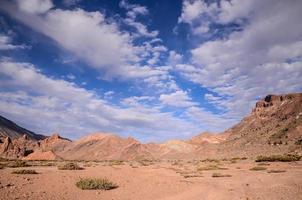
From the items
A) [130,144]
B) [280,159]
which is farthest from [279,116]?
[280,159]

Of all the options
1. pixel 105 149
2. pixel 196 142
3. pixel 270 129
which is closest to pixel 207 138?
pixel 196 142

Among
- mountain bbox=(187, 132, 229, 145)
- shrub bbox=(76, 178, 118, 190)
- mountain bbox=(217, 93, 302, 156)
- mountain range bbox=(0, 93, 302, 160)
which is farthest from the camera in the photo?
mountain bbox=(187, 132, 229, 145)

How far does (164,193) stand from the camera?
13945 millimetres

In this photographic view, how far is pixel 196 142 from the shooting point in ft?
441

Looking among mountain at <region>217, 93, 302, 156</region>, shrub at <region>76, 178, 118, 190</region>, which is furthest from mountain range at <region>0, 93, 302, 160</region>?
shrub at <region>76, 178, 118, 190</region>

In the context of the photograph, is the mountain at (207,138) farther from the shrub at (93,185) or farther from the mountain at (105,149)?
the shrub at (93,185)

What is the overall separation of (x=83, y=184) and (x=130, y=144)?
382 ft

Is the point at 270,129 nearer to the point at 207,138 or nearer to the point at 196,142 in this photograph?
the point at 207,138

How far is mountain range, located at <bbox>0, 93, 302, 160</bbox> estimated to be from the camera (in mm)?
89812

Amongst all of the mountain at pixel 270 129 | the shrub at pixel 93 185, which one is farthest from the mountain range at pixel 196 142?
the shrub at pixel 93 185

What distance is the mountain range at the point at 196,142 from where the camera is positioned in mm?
89812

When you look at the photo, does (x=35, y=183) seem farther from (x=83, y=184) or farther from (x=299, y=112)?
(x=299, y=112)

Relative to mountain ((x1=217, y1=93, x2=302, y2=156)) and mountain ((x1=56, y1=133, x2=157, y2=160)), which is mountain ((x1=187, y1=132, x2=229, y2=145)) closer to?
mountain ((x1=217, y1=93, x2=302, y2=156))

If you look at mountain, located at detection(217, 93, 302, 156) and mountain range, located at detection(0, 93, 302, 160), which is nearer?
mountain, located at detection(217, 93, 302, 156)
